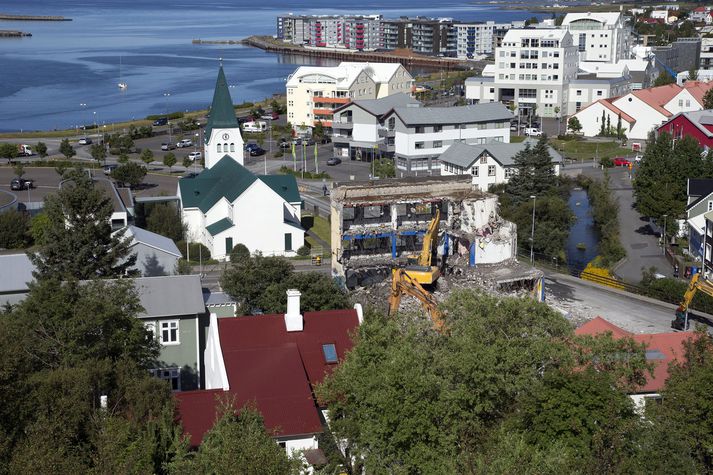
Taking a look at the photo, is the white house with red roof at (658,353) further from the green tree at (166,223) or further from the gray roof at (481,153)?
the gray roof at (481,153)

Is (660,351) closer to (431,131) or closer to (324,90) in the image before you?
(431,131)

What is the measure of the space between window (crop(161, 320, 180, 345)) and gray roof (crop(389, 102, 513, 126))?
85.3 ft

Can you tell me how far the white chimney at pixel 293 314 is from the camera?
16.1 metres

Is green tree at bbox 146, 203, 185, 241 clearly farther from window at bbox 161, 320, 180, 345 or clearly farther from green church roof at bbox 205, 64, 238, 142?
window at bbox 161, 320, 180, 345

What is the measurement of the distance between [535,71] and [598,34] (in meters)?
20.8

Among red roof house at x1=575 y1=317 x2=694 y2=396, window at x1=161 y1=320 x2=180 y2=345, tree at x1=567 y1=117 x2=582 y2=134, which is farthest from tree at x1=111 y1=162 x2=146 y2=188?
tree at x1=567 y1=117 x2=582 y2=134

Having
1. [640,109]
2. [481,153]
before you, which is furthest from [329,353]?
[640,109]

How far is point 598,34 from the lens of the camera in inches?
3125

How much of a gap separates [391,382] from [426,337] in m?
2.41

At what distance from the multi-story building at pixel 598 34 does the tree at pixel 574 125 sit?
25.2 metres

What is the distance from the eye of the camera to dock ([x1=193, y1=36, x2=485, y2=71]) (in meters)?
104

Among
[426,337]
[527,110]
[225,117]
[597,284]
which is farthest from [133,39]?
[426,337]

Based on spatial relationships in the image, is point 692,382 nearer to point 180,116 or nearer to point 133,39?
point 180,116

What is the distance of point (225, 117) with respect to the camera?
33.8m
